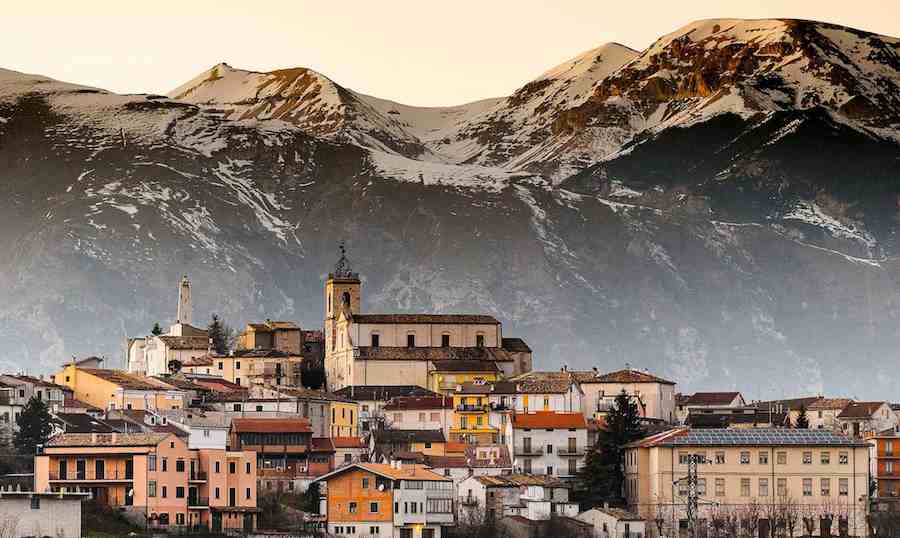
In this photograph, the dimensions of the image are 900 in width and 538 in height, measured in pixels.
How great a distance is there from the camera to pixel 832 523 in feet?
357

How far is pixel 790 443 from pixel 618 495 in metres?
7.78

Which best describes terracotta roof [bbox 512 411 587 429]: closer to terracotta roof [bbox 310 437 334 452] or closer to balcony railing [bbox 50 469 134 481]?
terracotta roof [bbox 310 437 334 452]

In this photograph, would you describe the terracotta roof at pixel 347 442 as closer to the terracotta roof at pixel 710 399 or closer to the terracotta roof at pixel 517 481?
the terracotta roof at pixel 517 481

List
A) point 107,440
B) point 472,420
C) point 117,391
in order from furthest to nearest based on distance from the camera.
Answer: point 472,420 → point 117,391 → point 107,440

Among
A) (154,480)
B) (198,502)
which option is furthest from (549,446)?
(154,480)

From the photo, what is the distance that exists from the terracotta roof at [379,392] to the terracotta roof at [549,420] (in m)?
19.2

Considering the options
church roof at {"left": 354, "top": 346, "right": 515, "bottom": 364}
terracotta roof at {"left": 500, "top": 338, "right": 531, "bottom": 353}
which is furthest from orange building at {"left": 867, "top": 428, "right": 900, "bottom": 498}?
terracotta roof at {"left": 500, "top": 338, "right": 531, "bottom": 353}

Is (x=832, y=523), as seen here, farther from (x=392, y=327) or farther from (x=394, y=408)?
(x=392, y=327)

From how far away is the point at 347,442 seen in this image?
125000mm

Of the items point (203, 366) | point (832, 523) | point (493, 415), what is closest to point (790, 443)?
point (832, 523)

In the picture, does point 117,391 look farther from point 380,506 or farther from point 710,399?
point 710,399

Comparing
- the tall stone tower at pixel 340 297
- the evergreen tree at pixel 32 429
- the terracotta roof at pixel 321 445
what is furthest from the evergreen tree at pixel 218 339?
the evergreen tree at pixel 32 429

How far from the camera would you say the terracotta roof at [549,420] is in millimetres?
123625

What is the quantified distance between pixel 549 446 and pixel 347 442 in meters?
9.78
